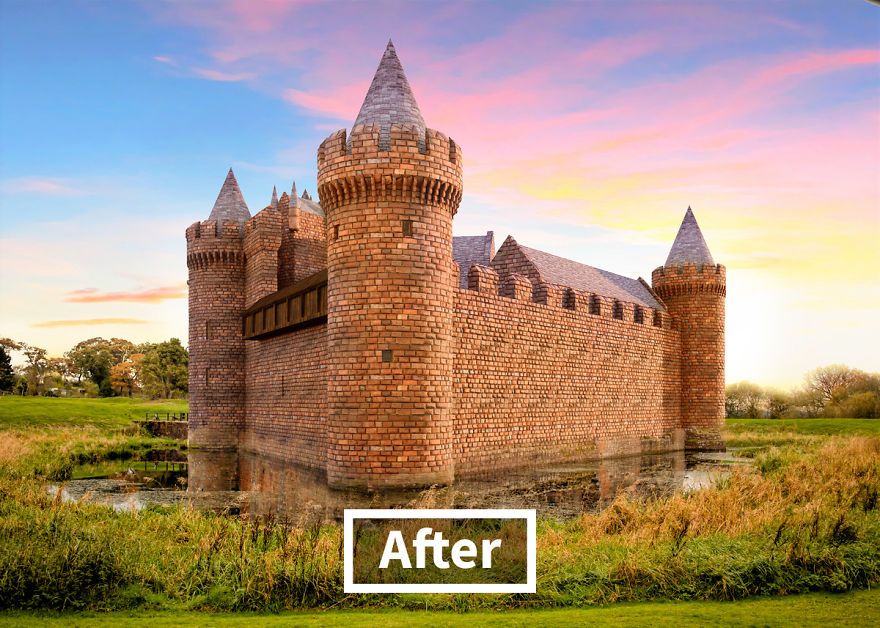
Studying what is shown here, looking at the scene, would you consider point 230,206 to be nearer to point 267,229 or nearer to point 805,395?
point 267,229

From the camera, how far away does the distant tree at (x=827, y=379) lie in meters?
60.3

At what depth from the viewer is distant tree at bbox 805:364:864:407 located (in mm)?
60344

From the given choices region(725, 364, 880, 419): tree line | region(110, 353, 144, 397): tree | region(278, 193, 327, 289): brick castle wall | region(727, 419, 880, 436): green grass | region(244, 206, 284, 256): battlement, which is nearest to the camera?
region(244, 206, 284, 256): battlement

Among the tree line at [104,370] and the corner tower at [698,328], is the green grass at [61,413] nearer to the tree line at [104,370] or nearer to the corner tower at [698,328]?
the tree line at [104,370]

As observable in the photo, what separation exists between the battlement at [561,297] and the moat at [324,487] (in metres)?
5.21

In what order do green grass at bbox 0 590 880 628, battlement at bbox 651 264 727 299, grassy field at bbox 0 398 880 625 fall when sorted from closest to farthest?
green grass at bbox 0 590 880 628
grassy field at bbox 0 398 880 625
battlement at bbox 651 264 727 299

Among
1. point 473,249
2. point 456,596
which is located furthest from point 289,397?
point 456,596

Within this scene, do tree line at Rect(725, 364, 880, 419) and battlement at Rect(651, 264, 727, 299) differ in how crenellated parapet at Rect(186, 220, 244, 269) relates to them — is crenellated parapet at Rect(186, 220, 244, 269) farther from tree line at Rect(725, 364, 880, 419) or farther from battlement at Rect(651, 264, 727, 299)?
tree line at Rect(725, 364, 880, 419)

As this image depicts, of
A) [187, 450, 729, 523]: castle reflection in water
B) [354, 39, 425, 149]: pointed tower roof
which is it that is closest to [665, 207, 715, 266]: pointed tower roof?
[187, 450, 729, 523]: castle reflection in water

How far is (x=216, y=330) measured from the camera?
1127 inches

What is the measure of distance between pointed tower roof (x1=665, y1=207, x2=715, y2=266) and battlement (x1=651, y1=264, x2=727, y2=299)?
294mm

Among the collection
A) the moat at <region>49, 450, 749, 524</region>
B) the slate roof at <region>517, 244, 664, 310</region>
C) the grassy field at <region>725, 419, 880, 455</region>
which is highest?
the slate roof at <region>517, 244, 664, 310</region>

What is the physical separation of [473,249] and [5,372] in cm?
4965

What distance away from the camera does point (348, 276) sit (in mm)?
16719
